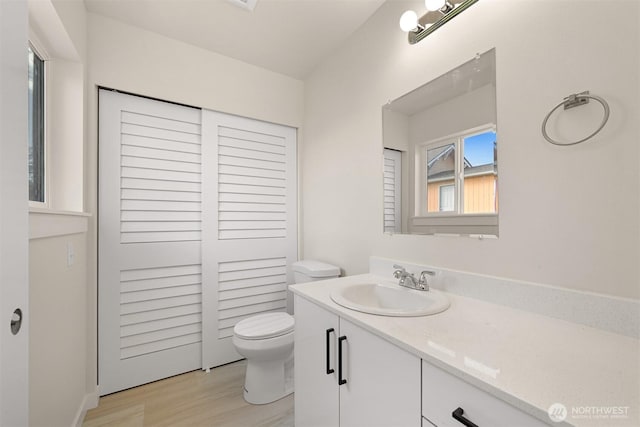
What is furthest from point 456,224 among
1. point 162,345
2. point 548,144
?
point 162,345

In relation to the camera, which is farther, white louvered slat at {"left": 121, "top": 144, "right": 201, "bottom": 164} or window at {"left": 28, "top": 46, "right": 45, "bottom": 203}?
white louvered slat at {"left": 121, "top": 144, "right": 201, "bottom": 164}

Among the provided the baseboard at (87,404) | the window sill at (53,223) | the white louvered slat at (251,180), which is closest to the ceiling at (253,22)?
the white louvered slat at (251,180)

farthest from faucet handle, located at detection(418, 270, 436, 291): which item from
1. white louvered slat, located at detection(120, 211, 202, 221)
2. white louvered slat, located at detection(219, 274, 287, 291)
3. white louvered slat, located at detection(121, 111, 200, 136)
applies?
white louvered slat, located at detection(121, 111, 200, 136)

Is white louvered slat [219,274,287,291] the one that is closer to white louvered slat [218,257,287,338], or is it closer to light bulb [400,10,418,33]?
white louvered slat [218,257,287,338]

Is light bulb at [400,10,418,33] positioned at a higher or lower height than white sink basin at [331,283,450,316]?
higher

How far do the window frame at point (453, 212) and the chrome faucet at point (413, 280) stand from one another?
22 centimetres

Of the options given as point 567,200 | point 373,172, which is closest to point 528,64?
point 567,200

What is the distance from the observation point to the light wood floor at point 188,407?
1538 mm

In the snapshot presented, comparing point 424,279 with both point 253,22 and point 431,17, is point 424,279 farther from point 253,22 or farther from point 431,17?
point 253,22

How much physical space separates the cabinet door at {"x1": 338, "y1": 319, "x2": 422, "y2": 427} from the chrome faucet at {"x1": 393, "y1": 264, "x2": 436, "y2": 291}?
1.44ft

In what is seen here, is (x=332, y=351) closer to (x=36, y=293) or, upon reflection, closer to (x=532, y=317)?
(x=532, y=317)

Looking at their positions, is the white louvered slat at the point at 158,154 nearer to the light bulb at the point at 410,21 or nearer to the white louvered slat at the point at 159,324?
the white louvered slat at the point at 159,324

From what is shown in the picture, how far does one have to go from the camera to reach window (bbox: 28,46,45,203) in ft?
4.38

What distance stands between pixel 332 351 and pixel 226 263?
1347 millimetres
